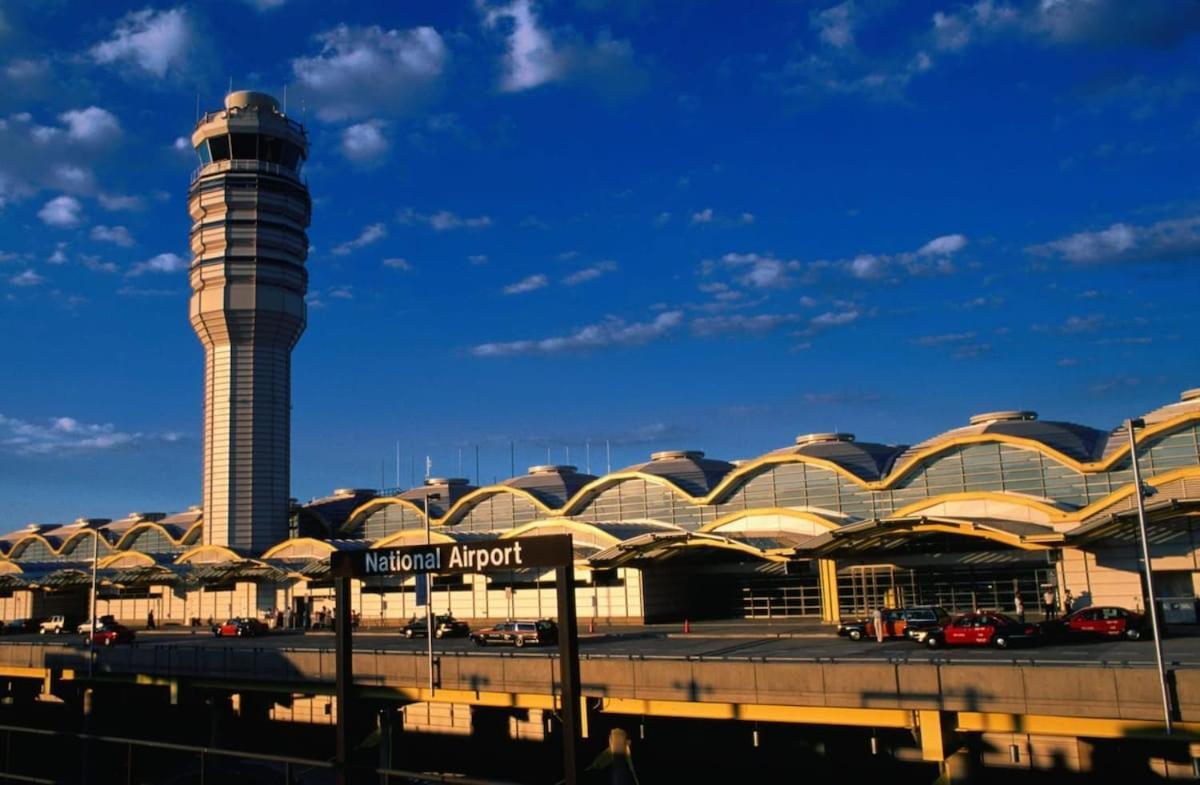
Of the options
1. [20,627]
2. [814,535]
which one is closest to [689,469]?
[814,535]

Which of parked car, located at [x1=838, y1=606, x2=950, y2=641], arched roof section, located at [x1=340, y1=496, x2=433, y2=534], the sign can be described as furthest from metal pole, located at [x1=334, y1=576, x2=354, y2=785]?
arched roof section, located at [x1=340, y1=496, x2=433, y2=534]

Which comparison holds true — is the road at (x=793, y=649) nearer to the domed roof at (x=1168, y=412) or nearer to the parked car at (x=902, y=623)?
the parked car at (x=902, y=623)

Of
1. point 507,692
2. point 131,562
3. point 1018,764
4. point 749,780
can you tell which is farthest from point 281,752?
point 131,562

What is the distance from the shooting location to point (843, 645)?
42031mm

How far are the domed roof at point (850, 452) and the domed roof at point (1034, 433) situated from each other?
1.90 m

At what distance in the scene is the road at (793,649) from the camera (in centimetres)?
3188

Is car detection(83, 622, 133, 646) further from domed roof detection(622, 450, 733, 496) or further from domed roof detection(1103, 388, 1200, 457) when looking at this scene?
domed roof detection(1103, 388, 1200, 457)

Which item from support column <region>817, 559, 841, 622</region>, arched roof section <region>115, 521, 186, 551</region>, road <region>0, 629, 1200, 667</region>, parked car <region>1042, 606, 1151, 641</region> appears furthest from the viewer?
arched roof section <region>115, 521, 186, 551</region>

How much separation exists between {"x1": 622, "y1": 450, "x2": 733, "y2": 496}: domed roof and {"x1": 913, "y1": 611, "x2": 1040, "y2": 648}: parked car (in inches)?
1410

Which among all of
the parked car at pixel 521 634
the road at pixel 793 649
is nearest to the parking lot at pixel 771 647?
the road at pixel 793 649

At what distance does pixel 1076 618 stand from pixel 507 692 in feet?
76.2

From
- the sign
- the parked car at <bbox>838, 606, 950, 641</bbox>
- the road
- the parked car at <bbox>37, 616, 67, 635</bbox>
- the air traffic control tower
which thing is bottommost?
the road

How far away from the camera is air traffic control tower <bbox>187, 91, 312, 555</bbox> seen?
9400cm

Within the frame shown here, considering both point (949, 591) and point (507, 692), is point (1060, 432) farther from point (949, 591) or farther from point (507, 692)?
point (507, 692)
